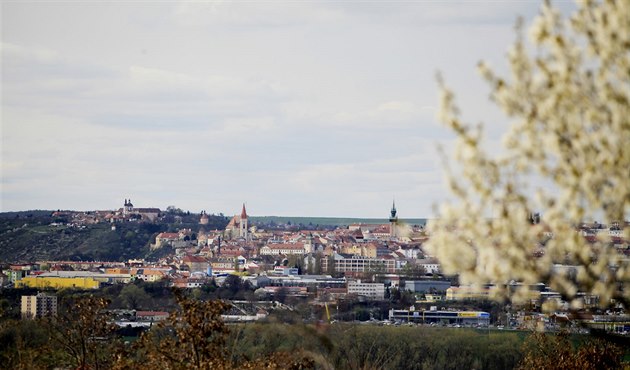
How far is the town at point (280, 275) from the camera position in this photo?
6875cm

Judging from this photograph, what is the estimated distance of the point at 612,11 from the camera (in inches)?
213

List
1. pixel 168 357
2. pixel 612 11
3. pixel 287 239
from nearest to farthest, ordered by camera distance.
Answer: pixel 612 11, pixel 168 357, pixel 287 239

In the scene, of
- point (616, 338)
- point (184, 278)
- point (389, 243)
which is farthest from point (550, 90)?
point (389, 243)

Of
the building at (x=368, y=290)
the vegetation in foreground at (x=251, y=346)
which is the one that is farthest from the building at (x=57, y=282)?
the vegetation in foreground at (x=251, y=346)

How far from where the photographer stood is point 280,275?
4269 inches

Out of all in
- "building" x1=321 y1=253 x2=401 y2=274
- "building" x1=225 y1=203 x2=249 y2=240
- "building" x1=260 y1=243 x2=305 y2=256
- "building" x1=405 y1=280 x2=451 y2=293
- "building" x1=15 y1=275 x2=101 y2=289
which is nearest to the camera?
"building" x1=15 y1=275 x2=101 y2=289

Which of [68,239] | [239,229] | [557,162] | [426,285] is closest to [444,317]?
[426,285]

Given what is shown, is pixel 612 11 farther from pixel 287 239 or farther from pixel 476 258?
pixel 287 239

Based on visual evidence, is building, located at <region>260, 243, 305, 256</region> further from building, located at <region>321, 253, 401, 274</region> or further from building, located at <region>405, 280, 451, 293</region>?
building, located at <region>405, 280, 451, 293</region>

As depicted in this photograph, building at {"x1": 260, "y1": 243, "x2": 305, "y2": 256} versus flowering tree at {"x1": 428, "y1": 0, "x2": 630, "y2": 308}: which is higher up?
building at {"x1": 260, "y1": 243, "x2": 305, "y2": 256}

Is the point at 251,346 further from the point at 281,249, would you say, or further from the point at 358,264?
the point at 281,249

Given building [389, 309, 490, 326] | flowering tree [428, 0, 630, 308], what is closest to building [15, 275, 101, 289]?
building [389, 309, 490, 326]

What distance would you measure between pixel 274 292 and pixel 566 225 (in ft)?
262

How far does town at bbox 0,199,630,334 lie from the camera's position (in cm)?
6875
